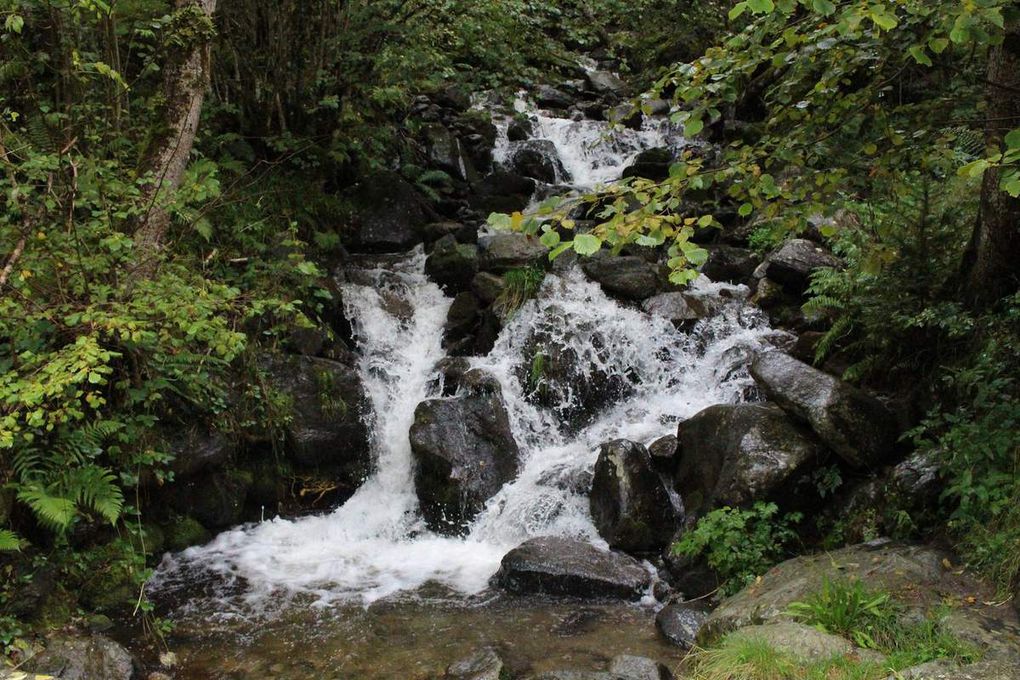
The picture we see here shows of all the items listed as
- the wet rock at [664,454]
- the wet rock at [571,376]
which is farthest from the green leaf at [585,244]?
the wet rock at [571,376]

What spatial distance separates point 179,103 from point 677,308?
6.84 meters

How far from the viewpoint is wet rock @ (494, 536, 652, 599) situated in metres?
6.47

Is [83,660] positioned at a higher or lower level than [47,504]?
lower

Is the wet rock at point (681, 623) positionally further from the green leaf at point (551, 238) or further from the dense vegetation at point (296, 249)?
the green leaf at point (551, 238)

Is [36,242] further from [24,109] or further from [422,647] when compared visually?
[422,647]

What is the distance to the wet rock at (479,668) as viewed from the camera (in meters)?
5.10

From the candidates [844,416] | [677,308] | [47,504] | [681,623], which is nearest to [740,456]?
[844,416]

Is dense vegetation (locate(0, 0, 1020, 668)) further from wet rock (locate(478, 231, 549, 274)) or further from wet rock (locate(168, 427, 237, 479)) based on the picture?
wet rock (locate(478, 231, 549, 274))

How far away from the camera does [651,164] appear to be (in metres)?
14.0

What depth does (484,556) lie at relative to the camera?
7.55 metres

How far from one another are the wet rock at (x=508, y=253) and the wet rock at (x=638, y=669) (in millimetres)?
6891

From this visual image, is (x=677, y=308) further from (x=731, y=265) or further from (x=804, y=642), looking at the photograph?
(x=804, y=642)

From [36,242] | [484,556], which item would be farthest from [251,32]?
[484,556]

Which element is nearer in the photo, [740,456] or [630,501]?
[740,456]
